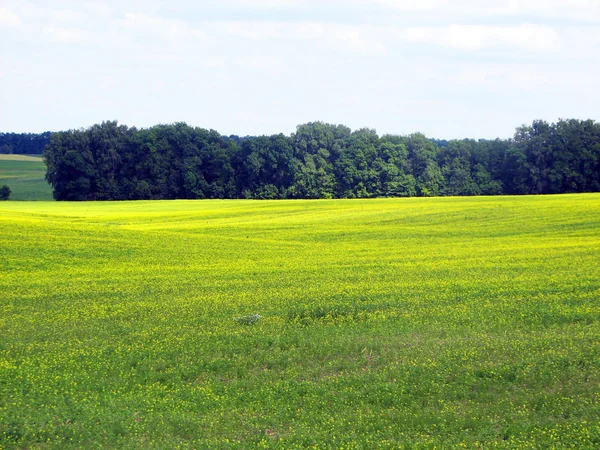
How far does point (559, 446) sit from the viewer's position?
1027 cm

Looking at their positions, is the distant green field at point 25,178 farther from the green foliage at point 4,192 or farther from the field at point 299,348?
the field at point 299,348

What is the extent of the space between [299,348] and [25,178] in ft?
463

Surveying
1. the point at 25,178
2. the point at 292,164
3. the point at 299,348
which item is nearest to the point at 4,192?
the point at 25,178

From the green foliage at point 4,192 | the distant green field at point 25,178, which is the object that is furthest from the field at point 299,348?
the distant green field at point 25,178

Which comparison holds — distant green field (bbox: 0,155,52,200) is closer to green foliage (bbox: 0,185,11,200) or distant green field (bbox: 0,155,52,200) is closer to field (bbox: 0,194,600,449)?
green foliage (bbox: 0,185,11,200)

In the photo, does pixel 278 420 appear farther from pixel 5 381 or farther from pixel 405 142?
pixel 405 142

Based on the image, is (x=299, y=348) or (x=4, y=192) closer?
(x=299, y=348)

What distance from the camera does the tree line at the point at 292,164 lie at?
330 feet

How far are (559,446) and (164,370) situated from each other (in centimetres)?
834

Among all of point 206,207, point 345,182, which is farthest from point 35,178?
point 206,207

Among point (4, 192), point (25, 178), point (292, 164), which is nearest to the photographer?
point (292, 164)

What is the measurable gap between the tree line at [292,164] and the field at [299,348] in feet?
230

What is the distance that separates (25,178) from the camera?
142 m

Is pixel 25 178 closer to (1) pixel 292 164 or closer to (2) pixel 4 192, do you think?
(2) pixel 4 192
